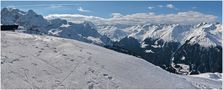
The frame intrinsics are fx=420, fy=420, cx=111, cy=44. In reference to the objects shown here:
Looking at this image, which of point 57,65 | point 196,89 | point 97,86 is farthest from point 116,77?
point 196,89

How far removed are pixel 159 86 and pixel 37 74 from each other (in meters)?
7.40

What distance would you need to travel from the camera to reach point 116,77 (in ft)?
82.9

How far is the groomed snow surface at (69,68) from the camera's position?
23453 millimetres

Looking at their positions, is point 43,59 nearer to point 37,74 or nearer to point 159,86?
point 37,74

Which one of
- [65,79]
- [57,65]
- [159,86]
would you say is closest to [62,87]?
[65,79]

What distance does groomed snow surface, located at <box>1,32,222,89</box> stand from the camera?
2345 centimetres

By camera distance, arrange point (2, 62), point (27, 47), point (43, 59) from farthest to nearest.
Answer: point (27, 47)
point (43, 59)
point (2, 62)

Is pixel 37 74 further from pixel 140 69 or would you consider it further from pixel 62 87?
pixel 140 69

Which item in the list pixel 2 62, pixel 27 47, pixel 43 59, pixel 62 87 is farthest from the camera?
pixel 27 47

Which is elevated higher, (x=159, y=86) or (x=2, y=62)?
(x=2, y=62)

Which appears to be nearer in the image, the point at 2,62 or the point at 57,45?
the point at 2,62

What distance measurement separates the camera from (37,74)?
949 inches

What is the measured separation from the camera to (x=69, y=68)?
83.7 feet

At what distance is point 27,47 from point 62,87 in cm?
654
